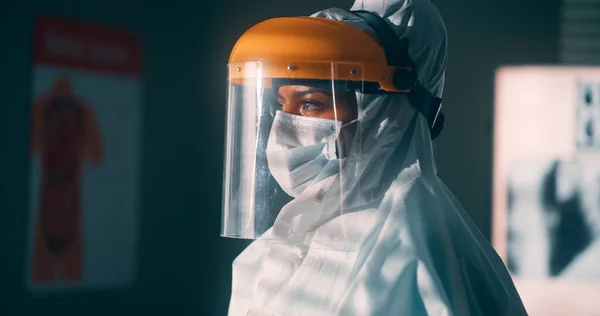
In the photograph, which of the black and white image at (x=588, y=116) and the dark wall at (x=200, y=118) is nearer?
the black and white image at (x=588, y=116)

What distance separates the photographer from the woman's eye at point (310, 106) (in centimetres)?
162

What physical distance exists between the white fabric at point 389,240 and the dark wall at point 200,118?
1.87 metres

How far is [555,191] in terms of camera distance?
347 centimetres

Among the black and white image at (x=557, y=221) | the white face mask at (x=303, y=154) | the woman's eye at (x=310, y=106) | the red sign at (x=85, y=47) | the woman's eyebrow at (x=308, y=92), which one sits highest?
the red sign at (x=85, y=47)

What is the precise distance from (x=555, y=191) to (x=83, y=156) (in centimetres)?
183

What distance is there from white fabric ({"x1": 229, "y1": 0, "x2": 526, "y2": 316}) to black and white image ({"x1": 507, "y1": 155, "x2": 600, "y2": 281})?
6.09 ft

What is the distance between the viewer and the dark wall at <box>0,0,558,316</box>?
11.7 feet

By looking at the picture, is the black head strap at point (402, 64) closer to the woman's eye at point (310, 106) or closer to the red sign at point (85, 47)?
the woman's eye at point (310, 106)

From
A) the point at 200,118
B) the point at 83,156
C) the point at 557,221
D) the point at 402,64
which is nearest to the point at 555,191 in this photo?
the point at 557,221

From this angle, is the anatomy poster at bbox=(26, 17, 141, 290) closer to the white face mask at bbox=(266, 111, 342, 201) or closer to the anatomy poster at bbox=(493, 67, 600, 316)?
the anatomy poster at bbox=(493, 67, 600, 316)

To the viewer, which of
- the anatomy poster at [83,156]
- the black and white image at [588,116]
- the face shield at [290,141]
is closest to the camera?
the face shield at [290,141]

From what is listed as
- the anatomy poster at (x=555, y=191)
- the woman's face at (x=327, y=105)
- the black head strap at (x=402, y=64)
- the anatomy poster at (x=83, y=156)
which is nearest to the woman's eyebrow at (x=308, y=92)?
the woman's face at (x=327, y=105)

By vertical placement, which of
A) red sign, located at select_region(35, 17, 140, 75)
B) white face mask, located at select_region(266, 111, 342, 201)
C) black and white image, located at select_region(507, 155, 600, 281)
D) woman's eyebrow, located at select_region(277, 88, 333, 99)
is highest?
red sign, located at select_region(35, 17, 140, 75)

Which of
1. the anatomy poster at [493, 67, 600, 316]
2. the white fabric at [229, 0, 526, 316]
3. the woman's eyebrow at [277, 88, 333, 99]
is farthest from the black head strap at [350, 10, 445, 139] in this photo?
the anatomy poster at [493, 67, 600, 316]
